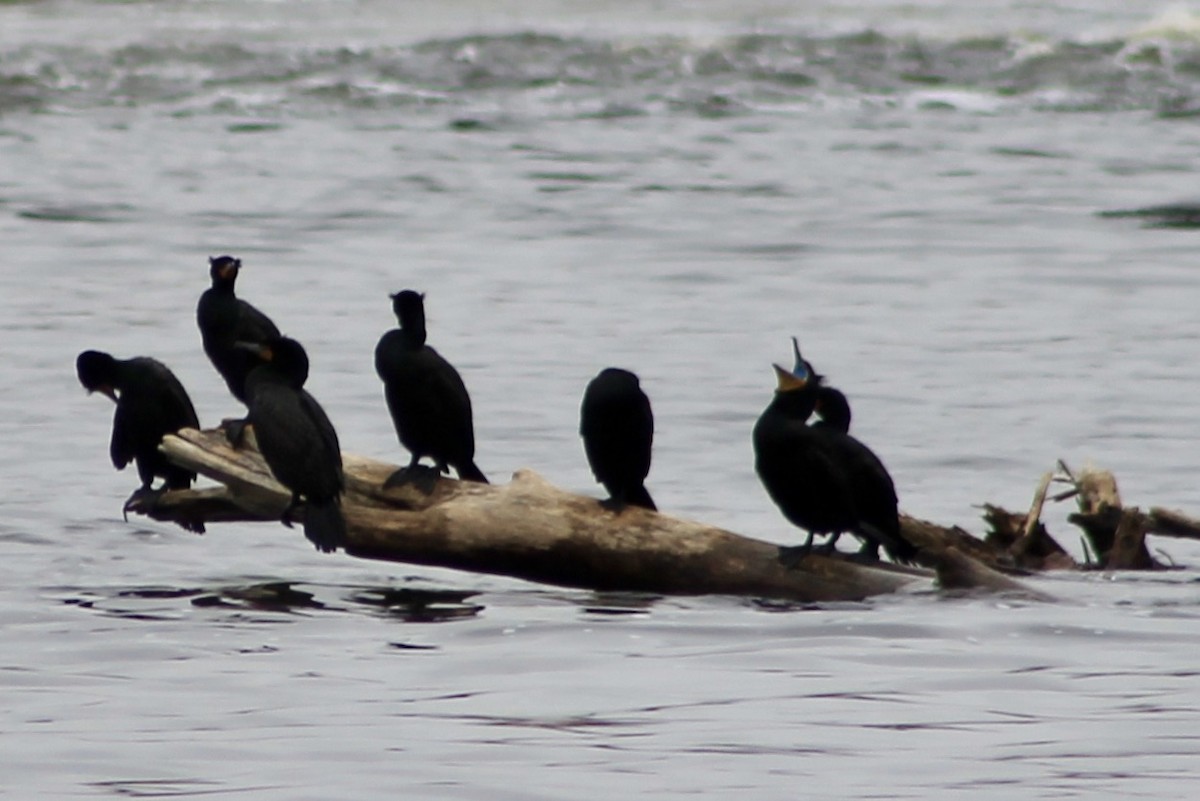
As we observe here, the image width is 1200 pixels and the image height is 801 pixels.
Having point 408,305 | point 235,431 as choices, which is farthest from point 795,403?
point 235,431

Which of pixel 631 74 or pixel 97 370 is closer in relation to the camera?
pixel 97 370

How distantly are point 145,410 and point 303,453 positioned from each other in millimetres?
1347

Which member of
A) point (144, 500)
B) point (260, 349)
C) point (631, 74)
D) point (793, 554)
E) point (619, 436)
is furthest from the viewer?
point (631, 74)

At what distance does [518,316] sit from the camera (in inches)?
736

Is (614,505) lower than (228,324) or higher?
lower

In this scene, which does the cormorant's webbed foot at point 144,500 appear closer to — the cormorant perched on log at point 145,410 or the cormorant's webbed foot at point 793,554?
the cormorant perched on log at point 145,410

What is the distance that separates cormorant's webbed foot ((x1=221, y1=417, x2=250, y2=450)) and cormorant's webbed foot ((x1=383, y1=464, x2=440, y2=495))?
51cm

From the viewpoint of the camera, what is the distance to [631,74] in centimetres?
3475

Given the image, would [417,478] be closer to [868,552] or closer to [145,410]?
[145,410]

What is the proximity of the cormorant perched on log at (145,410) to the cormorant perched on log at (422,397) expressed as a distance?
758 mm

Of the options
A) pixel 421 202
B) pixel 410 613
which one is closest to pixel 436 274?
pixel 421 202

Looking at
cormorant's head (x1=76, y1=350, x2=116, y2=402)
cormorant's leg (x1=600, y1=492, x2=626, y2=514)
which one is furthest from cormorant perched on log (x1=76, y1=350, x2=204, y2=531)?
cormorant's leg (x1=600, y1=492, x2=626, y2=514)

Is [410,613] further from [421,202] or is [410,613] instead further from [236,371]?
[421,202]

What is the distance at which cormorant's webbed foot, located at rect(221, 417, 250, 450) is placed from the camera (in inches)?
379
